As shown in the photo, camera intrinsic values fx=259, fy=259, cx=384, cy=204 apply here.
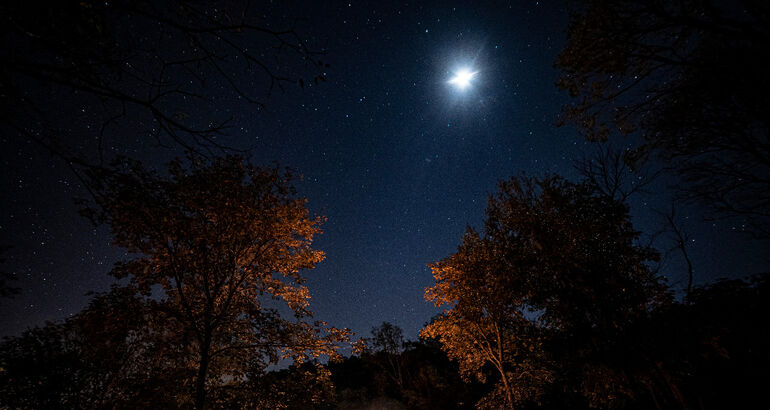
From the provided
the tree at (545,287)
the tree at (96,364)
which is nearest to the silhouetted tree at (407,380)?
the tree at (545,287)

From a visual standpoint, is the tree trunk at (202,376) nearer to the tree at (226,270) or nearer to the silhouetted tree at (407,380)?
the tree at (226,270)

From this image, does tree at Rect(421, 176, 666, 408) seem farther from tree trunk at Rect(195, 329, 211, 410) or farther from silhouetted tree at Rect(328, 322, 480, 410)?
silhouetted tree at Rect(328, 322, 480, 410)

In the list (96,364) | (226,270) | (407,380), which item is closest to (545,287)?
(226,270)

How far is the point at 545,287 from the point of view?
12992mm

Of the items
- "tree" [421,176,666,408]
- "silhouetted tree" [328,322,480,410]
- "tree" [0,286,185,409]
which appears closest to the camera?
"tree" [0,286,185,409]

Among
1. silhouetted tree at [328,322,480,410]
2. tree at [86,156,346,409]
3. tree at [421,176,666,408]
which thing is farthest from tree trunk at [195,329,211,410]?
silhouetted tree at [328,322,480,410]

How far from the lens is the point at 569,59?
6.40 meters

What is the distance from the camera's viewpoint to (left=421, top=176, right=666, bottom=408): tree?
466 inches

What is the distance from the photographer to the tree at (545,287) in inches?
466

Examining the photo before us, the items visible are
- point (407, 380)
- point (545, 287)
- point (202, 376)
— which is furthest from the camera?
point (407, 380)

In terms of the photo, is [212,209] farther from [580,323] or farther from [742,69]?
[580,323]

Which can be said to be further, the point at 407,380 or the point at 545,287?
the point at 407,380

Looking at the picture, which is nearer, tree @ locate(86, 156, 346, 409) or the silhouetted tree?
tree @ locate(86, 156, 346, 409)

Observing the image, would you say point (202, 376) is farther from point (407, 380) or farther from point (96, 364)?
point (407, 380)
